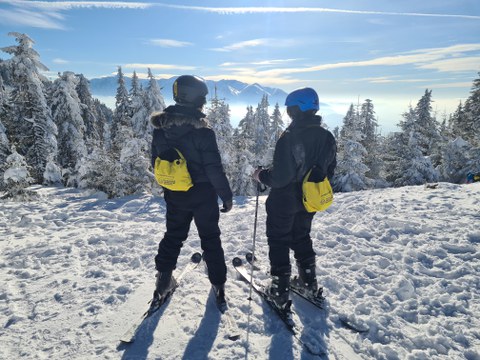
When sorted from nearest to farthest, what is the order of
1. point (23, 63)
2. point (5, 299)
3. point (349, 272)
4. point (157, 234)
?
point (5, 299) → point (349, 272) → point (157, 234) → point (23, 63)

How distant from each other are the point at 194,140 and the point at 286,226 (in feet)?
5.75

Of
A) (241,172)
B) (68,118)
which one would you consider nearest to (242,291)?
(241,172)

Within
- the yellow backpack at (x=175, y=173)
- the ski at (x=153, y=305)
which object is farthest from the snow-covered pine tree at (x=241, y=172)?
the yellow backpack at (x=175, y=173)

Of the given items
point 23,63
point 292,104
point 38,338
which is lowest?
point 38,338

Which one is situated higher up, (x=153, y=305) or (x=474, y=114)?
(x=474, y=114)

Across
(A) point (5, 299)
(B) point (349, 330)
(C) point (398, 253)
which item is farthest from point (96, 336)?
(C) point (398, 253)

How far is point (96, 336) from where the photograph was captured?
3764 mm

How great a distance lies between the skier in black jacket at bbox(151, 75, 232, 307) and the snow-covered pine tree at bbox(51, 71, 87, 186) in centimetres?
2441

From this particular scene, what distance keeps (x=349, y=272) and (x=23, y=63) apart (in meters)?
24.6

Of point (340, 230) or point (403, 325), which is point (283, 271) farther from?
point (340, 230)

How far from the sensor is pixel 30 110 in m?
22.3

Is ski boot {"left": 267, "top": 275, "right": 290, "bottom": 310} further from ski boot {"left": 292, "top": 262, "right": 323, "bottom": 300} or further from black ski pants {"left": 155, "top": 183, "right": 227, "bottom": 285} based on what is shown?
black ski pants {"left": 155, "top": 183, "right": 227, "bottom": 285}

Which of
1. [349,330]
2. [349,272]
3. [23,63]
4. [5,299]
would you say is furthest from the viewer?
[23,63]

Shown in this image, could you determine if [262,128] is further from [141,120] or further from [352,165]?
[352,165]
